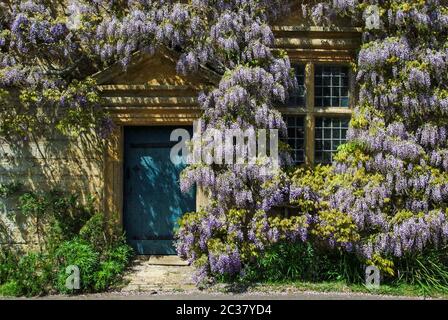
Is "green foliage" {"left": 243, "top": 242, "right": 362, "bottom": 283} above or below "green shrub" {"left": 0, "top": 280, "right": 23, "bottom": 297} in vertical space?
above

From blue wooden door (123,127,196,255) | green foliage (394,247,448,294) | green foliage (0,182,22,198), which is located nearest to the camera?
green foliage (394,247,448,294)

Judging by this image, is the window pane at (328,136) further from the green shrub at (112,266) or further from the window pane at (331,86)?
the green shrub at (112,266)

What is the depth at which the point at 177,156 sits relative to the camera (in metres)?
9.64

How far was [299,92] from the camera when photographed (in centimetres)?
978

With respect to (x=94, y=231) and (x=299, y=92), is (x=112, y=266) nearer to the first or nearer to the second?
(x=94, y=231)

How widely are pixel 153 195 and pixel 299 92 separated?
9.89 ft

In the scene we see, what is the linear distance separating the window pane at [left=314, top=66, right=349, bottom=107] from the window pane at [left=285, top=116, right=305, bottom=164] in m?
0.46

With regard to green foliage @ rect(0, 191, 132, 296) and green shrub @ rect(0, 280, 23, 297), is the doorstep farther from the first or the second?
green shrub @ rect(0, 280, 23, 297)

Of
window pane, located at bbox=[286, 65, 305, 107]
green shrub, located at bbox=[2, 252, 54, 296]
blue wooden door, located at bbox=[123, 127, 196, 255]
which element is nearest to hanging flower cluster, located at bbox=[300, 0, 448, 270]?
window pane, located at bbox=[286, 65, 305, 107]

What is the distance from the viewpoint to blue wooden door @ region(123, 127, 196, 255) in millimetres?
9656

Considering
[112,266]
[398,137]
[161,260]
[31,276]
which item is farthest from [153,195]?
[398,137]

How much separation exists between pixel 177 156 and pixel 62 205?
2.03 meters

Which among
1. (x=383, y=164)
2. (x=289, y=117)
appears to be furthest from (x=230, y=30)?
(x=383, y=164)

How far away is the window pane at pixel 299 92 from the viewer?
9.77m
